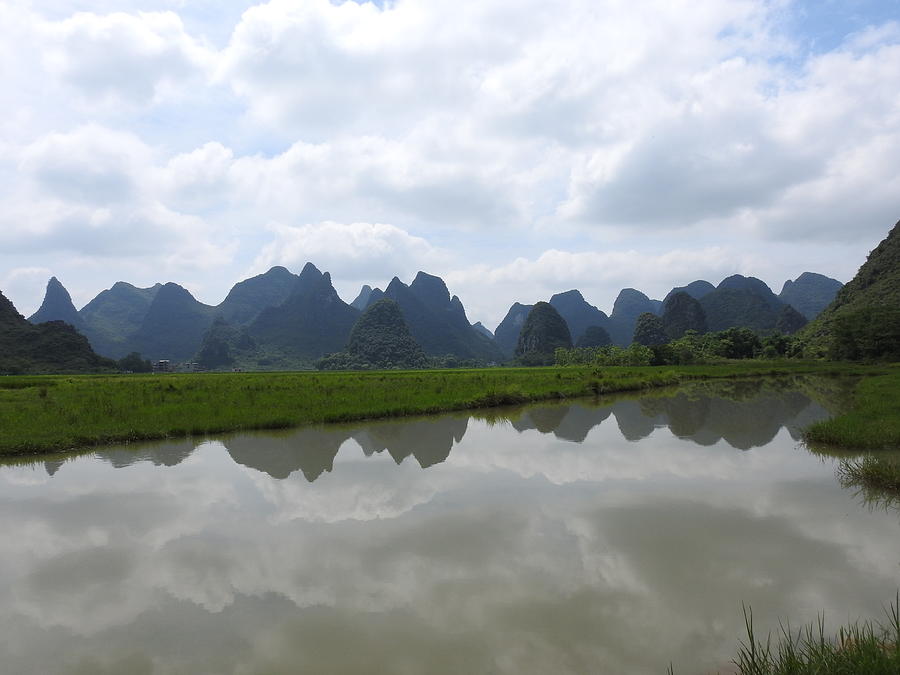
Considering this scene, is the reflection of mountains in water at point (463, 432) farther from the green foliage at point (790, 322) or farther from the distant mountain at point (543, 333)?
the distant mountain at point (543, 333)

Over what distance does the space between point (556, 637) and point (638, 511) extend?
9.48 ft

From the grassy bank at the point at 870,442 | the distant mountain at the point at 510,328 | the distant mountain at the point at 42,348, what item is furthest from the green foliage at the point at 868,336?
the distant mountain at the point at 510,328

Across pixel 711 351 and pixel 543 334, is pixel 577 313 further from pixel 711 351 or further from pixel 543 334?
pixel 711 351

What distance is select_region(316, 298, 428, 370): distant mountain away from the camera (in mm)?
82062

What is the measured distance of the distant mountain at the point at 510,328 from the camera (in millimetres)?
168250

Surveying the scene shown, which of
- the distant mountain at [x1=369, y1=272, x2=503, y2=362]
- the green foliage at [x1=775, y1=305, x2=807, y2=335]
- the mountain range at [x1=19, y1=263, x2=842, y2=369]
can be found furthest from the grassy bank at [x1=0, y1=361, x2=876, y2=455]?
the distant mountain at [x1=369, y1=272, x2=503, y2=362]

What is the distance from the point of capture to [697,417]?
45.3ft

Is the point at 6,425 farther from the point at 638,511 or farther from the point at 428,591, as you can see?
the point at 638,511

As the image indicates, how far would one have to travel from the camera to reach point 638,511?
5.55m

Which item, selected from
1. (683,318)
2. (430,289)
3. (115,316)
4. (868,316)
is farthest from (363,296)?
(868,316)

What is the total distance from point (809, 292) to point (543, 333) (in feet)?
285

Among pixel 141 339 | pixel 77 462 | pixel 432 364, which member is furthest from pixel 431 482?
pixel 141 339

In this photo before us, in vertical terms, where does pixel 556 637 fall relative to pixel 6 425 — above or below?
below

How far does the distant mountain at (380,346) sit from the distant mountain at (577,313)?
74.5 metres
